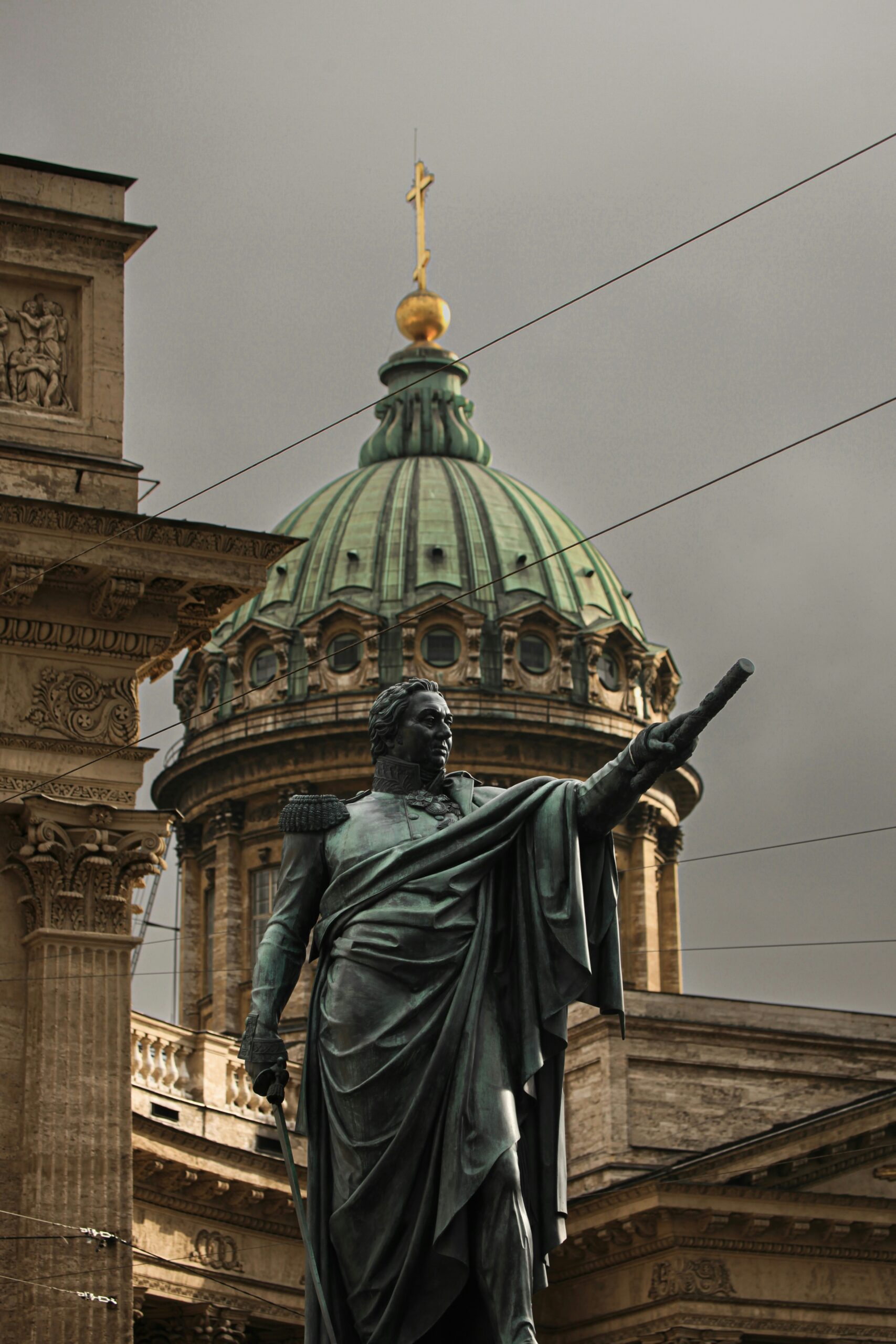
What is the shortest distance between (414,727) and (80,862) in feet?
41.8

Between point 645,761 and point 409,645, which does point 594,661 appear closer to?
point 409,645

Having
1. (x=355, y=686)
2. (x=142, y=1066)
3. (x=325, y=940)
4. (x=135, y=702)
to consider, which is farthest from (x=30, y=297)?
(x=355, y=686)

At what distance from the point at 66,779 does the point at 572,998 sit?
13.7 m

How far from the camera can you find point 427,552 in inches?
2611

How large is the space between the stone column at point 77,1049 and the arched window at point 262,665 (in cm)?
4436

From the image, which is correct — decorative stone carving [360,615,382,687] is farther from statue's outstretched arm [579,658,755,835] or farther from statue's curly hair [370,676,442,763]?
statue's outstretched arm [579,658,755,835]

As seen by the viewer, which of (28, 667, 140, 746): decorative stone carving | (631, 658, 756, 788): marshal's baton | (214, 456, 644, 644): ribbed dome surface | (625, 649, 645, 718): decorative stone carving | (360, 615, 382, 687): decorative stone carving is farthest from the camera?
(625, 649, 645, 718): decorative stone carving

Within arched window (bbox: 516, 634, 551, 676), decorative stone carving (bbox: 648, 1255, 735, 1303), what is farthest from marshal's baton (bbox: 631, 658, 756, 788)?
arched window (bbox: 516, 634, 551, 676)

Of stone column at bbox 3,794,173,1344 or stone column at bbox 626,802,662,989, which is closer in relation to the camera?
stone column at bbox 3,794,173,1344

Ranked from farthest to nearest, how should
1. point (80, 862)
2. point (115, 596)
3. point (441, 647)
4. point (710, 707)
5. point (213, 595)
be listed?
point (441, 647)
point (213, 595)
point (115, 596)
point (80, 862)
point (710, 707)

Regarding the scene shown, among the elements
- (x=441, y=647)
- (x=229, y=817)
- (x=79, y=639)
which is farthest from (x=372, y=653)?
(x=79, y=639)

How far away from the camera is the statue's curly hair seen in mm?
8391

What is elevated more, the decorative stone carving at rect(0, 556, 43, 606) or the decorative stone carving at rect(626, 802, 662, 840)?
the decorative stone carving at rect(626, 802, 662, 840)

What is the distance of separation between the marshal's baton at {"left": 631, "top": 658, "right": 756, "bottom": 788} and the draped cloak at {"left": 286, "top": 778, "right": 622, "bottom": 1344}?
0.45 m
